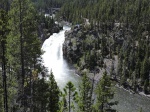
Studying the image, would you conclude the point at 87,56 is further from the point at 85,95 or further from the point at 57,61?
the point at 85,95

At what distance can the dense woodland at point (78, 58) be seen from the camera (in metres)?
37.2

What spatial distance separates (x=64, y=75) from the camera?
108500 mm

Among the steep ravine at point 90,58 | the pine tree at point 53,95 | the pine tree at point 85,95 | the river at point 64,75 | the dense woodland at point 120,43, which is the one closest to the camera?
the pine tree at point 53,95

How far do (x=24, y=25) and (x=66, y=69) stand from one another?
267 feet

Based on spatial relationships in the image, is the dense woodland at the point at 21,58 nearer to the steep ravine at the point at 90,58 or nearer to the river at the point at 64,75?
the river at the point at 64,75

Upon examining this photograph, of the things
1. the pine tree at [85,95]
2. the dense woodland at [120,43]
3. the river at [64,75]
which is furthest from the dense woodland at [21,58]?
the dense woodland at [120,43]

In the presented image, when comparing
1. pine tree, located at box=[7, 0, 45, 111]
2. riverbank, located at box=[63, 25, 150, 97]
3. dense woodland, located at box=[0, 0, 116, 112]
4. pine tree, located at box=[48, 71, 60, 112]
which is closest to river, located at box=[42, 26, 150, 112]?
riverbank, located at box=[63, 25, 150, 97]

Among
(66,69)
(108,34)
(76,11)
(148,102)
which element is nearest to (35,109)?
(148,102)

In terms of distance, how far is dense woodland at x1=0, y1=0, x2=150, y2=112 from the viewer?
3719 centimetres

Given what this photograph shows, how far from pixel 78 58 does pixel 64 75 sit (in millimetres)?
22873

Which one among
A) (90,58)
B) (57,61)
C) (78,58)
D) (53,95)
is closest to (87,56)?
(90,58)

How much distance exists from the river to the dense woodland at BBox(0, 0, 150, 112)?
16.9ft

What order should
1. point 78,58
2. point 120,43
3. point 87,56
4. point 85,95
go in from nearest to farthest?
point 85,95
point 87,56
point 120,43
point 78,58

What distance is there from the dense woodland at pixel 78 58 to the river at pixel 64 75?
5141mm
